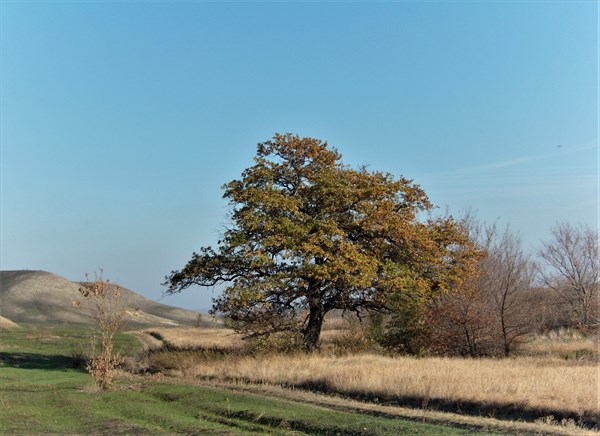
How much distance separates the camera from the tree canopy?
2534 cm

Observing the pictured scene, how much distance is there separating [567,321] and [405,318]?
2162 centimetres

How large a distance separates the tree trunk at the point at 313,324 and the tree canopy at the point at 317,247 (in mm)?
52

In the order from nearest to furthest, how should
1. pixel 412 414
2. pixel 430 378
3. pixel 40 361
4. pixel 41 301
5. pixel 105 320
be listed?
pixel 412 414 < pixel 430 378 < pixel 105 320 < pixel 40 361 < pixel 41 301

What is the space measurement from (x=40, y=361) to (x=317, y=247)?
18165mm

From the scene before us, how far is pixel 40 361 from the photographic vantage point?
31406 mm

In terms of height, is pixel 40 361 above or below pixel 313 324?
below

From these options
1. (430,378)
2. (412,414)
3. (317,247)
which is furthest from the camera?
(317,247)

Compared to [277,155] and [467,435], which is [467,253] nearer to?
[277,155]

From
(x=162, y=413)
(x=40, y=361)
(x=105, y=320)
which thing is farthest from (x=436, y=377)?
(x=40, y=361)

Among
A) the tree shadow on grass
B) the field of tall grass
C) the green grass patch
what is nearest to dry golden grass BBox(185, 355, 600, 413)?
the field of tall grass

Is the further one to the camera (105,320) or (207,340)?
Answer: (207,340)

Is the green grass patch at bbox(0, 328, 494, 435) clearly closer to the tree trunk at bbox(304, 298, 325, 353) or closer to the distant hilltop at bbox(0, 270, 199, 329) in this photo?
the tree trunk at bbox(304, 298, 325, 353)

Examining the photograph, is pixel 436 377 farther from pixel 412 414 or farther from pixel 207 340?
pixel 207 340

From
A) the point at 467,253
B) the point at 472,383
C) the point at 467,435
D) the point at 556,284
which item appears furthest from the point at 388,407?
the point at 556,284
